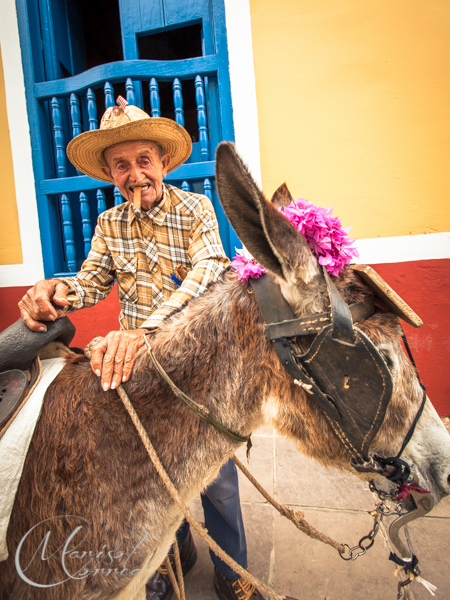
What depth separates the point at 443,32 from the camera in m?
3.20

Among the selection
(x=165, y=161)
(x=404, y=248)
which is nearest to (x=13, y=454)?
(x=165, y=161)

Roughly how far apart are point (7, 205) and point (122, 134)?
2929mm

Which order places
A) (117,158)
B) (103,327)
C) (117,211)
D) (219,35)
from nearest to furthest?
(117,158) < (117,211) < (219,35) < (103,327)

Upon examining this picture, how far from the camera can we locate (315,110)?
135 inches

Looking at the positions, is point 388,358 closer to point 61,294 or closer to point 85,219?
point 61,294

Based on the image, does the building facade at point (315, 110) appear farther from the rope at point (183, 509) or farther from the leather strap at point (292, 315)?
the rope at point (183, 509)

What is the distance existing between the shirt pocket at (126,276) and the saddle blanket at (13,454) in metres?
1.09

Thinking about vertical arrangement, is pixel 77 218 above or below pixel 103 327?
above

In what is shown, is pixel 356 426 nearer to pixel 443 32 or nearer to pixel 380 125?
pixel 380 125

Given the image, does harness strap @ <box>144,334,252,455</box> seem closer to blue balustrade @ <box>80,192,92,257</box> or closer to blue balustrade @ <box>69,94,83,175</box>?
blue balustrade @ <box>80,192,92,257</box>

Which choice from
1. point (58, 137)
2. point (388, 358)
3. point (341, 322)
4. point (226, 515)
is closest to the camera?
point (341, 322)

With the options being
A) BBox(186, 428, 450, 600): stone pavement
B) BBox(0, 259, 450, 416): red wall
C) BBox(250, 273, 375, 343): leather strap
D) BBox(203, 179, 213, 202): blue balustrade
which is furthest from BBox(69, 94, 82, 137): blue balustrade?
BBox(186, 428, 450, 600): stone pavement

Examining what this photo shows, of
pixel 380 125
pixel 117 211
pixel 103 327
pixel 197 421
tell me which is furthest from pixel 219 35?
pixel 197 421

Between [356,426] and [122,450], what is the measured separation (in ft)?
2.88
